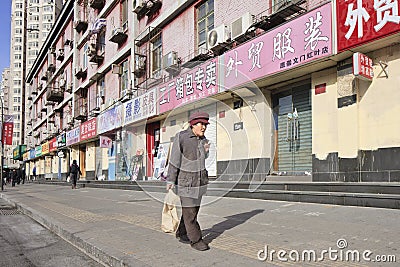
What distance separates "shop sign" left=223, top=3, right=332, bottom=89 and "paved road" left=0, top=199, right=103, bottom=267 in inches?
229

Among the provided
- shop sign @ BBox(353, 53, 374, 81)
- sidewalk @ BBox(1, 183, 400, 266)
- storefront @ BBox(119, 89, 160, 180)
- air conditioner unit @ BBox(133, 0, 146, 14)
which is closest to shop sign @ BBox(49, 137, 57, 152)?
storefront @ BBox(119, 89, 160, 180)

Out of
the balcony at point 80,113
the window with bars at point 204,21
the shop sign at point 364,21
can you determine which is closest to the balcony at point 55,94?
the balcony at point 80,113

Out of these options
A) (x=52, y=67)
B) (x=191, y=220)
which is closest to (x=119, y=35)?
(x=191, y=220)

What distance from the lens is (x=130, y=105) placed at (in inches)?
792

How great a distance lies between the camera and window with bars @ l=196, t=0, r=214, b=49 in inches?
650

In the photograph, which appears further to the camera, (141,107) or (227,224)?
(141,107)

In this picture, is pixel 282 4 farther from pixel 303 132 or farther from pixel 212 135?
pixel 212 135

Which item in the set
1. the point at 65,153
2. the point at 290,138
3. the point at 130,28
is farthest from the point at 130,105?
the point at 65,153

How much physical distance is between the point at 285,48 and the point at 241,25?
2.96 meters

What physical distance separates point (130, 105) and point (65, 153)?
2187cm

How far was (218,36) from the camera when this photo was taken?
1416 cm

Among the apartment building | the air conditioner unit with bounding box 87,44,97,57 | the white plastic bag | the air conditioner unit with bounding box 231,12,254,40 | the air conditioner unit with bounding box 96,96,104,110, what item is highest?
the apartment building

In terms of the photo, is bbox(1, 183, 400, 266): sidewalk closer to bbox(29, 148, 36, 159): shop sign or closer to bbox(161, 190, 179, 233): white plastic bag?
bbox(161, 190, 179, 233): white plastic bag

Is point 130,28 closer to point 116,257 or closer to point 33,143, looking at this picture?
point 116,257
